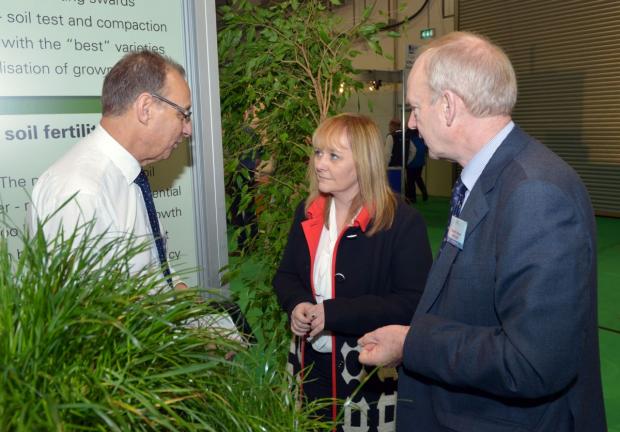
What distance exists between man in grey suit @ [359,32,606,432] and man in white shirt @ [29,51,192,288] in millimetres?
787

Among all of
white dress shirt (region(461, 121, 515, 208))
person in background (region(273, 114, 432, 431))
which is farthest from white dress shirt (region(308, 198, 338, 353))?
white dress shirt (region(461, 121, 515, 208))

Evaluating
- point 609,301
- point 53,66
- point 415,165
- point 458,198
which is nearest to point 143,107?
point 53,66

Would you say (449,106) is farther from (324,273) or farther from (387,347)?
(324,273)

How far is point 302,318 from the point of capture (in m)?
1.99

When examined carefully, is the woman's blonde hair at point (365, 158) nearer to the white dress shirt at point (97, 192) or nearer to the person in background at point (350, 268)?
the person in background at point (350, 268)

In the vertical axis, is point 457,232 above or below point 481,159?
below

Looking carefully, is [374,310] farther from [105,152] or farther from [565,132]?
[565,132]

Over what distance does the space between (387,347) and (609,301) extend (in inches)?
169

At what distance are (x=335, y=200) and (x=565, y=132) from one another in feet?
30.3

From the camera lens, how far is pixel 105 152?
5.56ft

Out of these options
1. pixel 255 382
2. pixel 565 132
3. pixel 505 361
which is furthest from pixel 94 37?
pixel 565 132

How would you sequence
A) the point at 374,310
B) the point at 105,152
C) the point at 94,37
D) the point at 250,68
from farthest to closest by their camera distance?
the point at 250,68 → the point at 94,37 → the point at 374,310 → the point at 105,152

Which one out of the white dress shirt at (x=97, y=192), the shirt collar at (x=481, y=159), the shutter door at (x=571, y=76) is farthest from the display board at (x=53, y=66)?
the shutter door at (x=571, y=76)

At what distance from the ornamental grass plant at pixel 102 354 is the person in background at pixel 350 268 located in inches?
44.0
